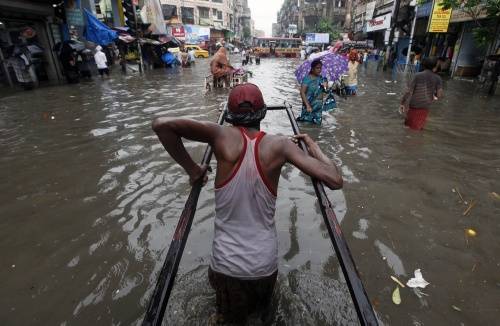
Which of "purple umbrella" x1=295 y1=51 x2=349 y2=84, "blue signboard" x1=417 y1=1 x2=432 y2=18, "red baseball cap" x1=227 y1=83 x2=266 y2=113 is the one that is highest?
"blue signboard" x1=417 y1=1 x2=432 y2=18

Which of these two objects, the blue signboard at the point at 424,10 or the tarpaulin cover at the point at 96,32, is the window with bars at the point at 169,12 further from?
the blue signboard at the point at 424,10

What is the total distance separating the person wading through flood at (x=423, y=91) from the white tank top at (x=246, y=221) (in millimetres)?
5698

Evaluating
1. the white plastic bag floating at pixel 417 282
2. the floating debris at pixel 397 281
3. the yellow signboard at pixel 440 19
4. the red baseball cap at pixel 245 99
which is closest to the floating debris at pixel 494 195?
the white plastic bag floating at pixel 417 282

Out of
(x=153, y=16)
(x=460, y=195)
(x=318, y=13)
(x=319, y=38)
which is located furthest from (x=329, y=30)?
(x=460, y=195)

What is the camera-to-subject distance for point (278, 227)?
3564 mm

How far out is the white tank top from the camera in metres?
1.74

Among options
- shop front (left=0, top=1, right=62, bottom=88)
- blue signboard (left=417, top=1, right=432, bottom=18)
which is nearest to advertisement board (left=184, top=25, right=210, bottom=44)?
blue signboard (left=417, top=1, right=432, bottom=18)

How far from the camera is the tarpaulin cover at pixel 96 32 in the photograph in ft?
53.0

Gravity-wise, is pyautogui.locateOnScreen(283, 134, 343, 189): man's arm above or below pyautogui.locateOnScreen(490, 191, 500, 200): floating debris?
above

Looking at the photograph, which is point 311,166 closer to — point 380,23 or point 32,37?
point 32,37

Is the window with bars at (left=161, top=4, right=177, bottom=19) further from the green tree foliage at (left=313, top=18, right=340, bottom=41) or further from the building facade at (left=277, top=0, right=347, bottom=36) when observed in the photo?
the building facade at (left=277, top=0, right=347, bottom=36)

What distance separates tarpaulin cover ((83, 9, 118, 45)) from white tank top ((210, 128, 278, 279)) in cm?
1741

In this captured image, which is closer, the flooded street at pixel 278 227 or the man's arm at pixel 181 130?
the man's arm at pixel 181 130

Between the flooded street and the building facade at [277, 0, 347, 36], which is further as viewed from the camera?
the building facade at [277, 0, 347, 36]
